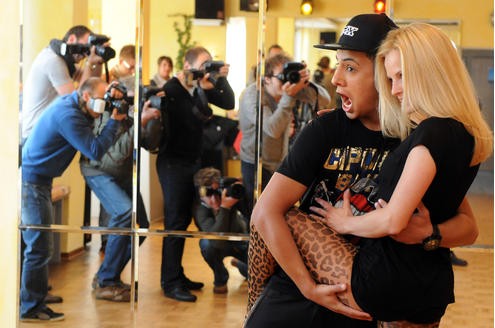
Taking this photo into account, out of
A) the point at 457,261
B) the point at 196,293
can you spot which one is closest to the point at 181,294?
the point at 196,293

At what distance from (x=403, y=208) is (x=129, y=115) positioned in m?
2.27

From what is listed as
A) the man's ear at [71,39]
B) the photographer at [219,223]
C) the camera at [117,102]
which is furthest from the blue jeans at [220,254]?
the man's ear at [71,39]

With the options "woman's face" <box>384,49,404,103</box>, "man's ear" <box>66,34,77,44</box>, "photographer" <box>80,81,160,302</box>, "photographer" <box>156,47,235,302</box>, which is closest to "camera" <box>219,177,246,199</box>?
"photographer" <box>156,47,235,302</box>

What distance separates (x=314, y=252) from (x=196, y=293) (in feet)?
6.74

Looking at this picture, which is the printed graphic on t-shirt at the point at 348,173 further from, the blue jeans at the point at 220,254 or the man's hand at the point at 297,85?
the blue jeans at the point at 220,254

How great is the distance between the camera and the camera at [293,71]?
12.7ft

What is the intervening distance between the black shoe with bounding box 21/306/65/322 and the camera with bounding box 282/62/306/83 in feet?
4.92

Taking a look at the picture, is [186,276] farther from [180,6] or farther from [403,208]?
[403,208]

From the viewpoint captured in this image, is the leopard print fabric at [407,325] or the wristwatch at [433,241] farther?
the leopard print fabric at [407,325]

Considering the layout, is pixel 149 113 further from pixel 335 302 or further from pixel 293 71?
pixel 335 302

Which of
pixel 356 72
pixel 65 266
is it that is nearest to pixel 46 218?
pixel 65 266

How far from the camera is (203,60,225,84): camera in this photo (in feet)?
12.9

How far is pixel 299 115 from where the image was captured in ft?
12.8

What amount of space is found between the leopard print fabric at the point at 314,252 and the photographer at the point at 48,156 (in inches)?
76.7
